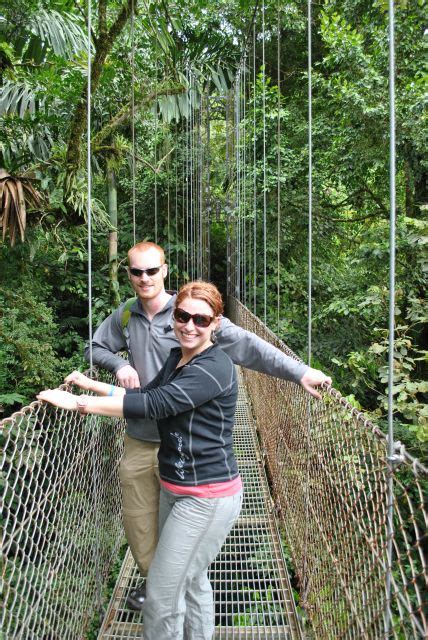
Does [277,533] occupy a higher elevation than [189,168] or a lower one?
lower

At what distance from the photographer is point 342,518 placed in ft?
3.41

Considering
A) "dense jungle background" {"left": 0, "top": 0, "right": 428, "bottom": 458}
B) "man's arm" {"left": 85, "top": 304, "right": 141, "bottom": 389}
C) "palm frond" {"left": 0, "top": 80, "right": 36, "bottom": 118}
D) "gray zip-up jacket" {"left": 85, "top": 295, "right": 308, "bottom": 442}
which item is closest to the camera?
"gray zip-up jacket" {"left": 85, "top": 295, "right": 308, "bottom": 442}

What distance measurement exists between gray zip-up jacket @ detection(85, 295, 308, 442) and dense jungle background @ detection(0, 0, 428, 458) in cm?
134

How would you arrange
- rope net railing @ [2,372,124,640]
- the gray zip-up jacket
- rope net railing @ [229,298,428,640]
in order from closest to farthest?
1. rope net railing @ [229,298,428,640]
2. rope net railing @ [2,372,124,640]
3. the gray zip-up jacket

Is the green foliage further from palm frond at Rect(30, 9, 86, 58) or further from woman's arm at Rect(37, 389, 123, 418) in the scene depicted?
woman's arm at Rect(37, 389, 123, 418)

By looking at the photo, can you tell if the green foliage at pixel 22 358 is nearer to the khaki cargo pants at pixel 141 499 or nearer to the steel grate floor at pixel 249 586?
the steel grate floor at pixel 249 586

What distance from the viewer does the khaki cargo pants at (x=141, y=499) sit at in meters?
1.19

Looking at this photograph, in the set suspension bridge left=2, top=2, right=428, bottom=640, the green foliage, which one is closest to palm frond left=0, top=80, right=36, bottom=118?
the green foliage

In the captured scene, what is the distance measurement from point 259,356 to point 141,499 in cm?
44

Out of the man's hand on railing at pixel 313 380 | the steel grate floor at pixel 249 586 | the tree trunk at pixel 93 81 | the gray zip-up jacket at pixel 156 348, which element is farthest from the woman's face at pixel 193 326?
the tree trunk at pixel 93 81

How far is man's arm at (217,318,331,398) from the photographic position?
1.08 metres

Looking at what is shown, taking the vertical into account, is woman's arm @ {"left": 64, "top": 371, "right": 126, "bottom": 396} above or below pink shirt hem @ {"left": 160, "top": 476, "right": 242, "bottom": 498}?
above

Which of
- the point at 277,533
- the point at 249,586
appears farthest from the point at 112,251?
the point at 249,586

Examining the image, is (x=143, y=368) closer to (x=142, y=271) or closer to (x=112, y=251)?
(x=142, y=271)
